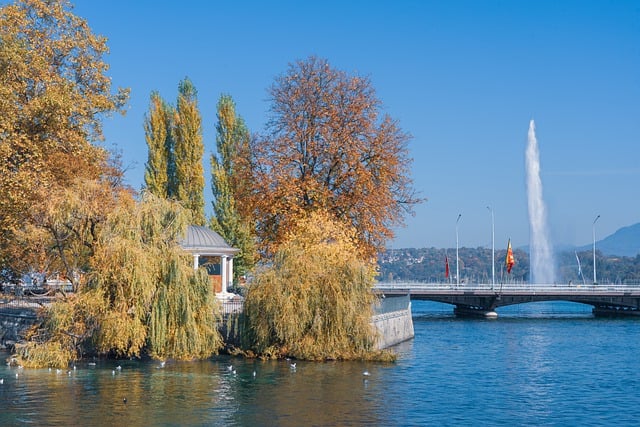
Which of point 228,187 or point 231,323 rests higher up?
point 228,187

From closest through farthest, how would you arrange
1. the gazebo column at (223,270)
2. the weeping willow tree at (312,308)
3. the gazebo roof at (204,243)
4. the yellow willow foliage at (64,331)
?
the yellow willow foliage at (64,331)
the weeping willow tree at (312,308)
the gazebo roof at (204,243)
the gazebo column at (223,270)

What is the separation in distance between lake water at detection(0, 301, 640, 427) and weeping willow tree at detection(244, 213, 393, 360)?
41.7 inches

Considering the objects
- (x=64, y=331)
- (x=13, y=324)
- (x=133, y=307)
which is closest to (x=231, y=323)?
(x=133, y=307)

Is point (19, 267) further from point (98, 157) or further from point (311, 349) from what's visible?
point (311, 349)

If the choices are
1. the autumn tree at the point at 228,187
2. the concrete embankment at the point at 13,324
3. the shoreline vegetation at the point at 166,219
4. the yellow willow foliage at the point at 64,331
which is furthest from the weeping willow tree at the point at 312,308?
the autumn tree at the point at 228,187

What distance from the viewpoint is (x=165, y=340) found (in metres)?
37.3

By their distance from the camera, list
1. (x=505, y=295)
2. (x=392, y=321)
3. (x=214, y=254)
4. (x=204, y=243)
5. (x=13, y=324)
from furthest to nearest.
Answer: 1. (x=505, y=295)
2. (x=204, y=243)
3. (x=214, y=254)
4. (x=392, y=321)
5. (x=13, y=324)

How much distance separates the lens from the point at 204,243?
5044 cm

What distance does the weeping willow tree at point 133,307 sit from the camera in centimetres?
3672

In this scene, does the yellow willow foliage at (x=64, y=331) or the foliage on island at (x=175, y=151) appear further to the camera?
the foliage on island at (x=175, y=151)

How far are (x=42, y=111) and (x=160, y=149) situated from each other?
Answer: 32253mm

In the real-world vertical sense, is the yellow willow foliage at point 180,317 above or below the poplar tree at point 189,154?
below

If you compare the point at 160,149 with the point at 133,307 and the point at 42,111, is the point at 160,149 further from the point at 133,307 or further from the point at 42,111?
the point at 133,307

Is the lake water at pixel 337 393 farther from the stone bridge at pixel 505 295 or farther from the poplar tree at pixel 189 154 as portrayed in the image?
the stone bridge at pixel 505 295
